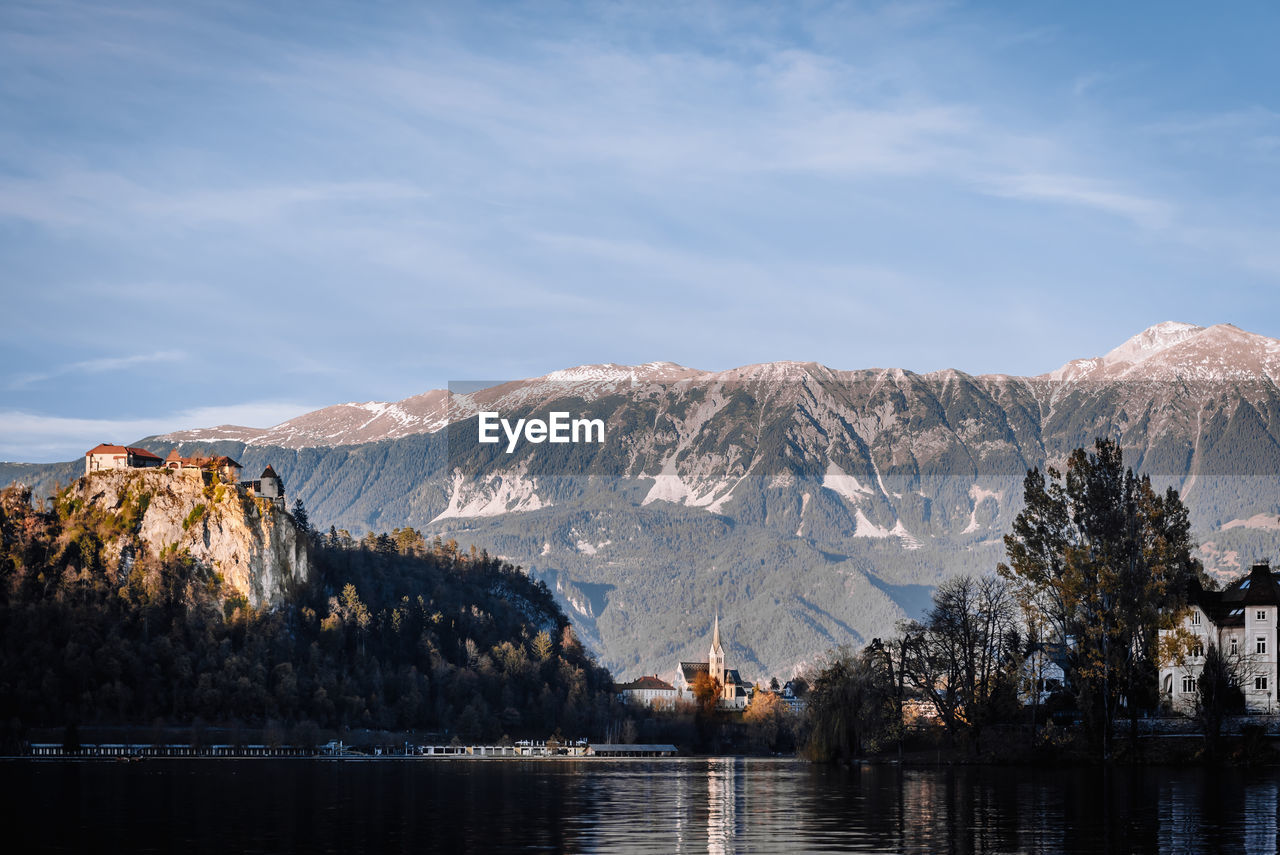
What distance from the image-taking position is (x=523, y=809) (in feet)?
307

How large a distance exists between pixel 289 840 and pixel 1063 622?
83.5m

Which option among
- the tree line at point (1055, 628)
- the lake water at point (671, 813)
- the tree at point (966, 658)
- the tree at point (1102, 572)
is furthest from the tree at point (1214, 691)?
the tree at point (966, 658)

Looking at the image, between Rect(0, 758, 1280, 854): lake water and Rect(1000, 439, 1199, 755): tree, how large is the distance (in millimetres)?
9654

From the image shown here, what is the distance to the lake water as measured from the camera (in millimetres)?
67438

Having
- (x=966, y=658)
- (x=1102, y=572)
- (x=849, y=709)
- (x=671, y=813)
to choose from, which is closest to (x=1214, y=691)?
(x=1102, y=572)

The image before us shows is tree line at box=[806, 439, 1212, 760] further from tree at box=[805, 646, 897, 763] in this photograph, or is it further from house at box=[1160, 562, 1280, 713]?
house at box=[1160, 562, 1280, 713]

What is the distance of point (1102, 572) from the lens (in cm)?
13038

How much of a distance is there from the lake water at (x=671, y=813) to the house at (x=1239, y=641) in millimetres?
16242

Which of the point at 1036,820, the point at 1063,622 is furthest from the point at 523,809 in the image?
the point at 1063,622

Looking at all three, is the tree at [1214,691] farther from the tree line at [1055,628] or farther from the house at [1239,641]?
the tree line at [1055,628]

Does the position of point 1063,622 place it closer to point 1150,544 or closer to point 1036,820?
point 1150,544

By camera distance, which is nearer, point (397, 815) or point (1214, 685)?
point (397, 815)

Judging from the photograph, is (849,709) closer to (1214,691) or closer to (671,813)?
(1214,691)

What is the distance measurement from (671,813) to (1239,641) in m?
71.8
